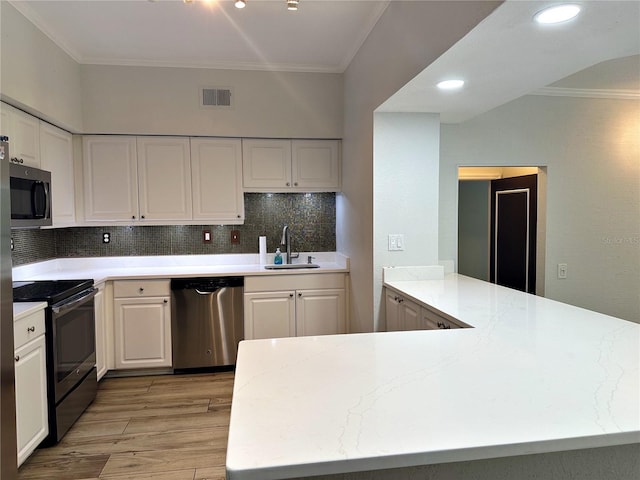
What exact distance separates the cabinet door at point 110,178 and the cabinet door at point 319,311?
5.70 ft

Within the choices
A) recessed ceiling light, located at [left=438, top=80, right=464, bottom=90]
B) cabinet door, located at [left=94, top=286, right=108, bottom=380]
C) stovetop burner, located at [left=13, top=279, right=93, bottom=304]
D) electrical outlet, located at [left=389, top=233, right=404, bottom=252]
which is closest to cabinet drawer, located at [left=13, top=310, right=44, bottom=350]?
stovetop burner, located at [left=13, top=279, right=93, bottom=304]

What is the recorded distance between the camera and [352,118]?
11.3ft

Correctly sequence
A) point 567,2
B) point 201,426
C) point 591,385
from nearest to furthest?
point 591,385 < point 567,2 < point 201,426

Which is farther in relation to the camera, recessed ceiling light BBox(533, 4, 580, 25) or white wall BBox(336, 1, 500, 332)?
white wall BBox(336, 1, 500, 332)

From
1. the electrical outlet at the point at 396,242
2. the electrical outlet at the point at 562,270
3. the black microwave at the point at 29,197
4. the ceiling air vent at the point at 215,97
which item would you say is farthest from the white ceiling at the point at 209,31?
the electrical outlet at the point at 562,270

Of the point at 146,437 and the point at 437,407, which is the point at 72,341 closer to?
the point at 146,437

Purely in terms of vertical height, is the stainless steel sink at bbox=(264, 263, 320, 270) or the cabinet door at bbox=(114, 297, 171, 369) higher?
the stainless steel sink at bbox=(264, 263, 320, 270)

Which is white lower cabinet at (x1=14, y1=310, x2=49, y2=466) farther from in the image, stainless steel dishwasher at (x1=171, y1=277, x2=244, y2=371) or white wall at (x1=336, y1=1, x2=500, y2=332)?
white wall at (x1=336, y1=1, x2=500, y2=332)

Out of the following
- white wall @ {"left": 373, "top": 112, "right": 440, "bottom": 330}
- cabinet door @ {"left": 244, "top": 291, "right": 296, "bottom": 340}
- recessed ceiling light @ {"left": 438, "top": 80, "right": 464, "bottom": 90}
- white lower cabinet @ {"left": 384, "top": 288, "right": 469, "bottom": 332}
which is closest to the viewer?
white lower cabinet @ {"left": 384, "top": 288, "right": 469, "bottom": 332}

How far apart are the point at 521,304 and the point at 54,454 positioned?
2.78 metres

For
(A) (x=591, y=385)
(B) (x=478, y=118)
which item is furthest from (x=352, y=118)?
(A) (x=591, y=385)

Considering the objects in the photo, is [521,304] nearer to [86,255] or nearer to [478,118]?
[478,118]

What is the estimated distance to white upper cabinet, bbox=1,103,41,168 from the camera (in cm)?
253

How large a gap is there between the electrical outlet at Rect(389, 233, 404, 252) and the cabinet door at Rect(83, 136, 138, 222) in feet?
7.60
